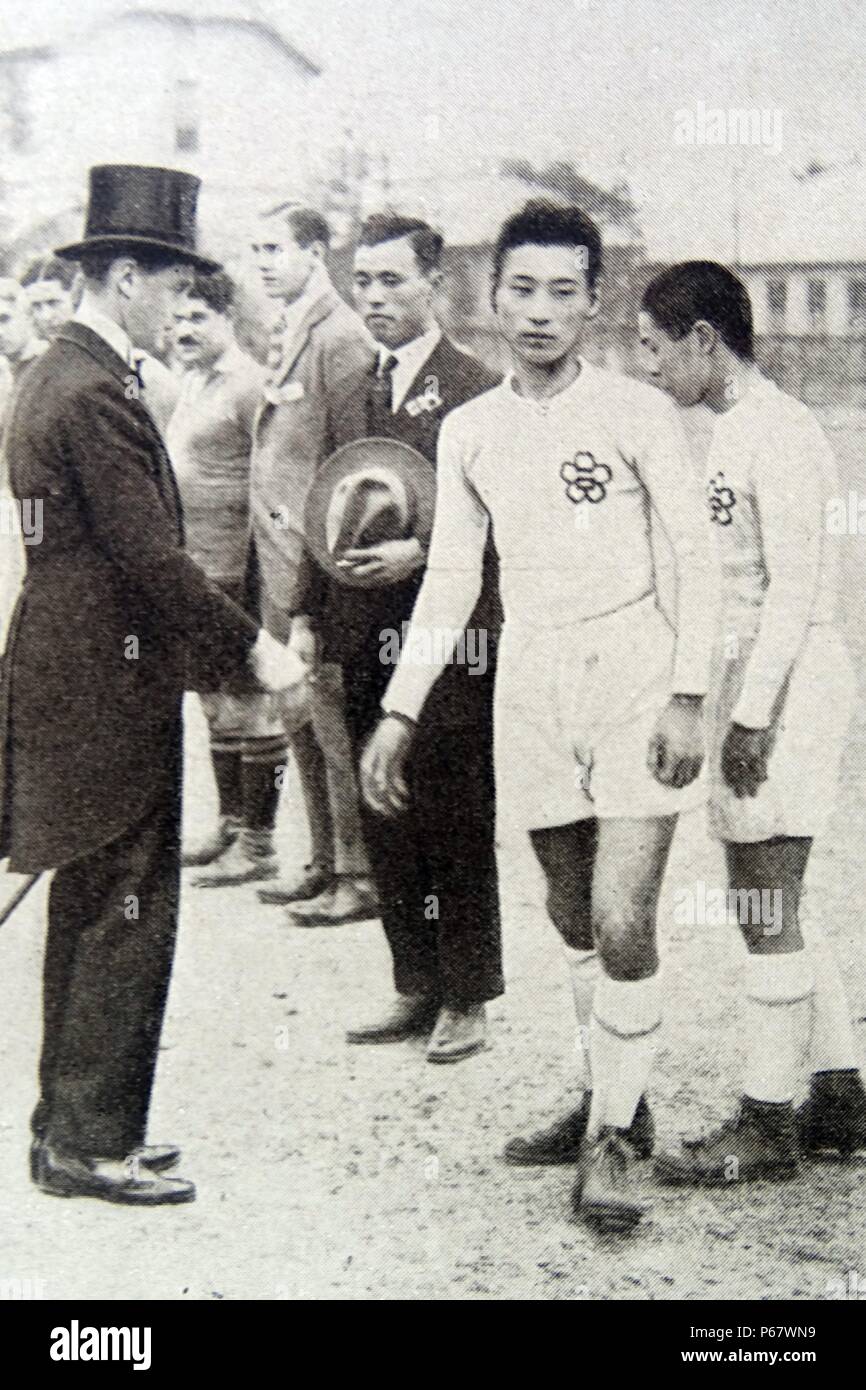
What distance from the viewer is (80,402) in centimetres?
487

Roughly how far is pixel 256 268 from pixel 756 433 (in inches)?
63.0

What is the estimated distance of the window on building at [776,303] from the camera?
209 inches

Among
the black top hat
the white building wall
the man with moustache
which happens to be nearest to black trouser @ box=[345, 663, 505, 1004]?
the man with moustache

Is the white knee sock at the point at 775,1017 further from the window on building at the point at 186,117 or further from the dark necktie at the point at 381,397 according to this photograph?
the window on building at the point at 186,117

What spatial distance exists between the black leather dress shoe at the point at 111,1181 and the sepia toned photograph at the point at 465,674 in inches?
0.5

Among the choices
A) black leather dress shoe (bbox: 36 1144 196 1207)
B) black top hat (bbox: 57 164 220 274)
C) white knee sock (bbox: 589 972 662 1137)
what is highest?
black top hat (bbox: 57 164 220 274)

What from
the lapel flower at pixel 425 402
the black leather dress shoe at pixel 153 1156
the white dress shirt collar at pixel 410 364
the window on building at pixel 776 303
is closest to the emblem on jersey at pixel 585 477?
the lapel flower at pixel 425 402

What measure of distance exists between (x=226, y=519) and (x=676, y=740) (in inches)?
59.6

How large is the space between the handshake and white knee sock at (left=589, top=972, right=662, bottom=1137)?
4.24 ft

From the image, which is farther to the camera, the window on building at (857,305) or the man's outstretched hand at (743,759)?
the window on building at (857,305)

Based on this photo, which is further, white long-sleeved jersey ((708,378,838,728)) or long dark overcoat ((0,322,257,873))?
white long-sleeved jersey ((708,378,838,728))

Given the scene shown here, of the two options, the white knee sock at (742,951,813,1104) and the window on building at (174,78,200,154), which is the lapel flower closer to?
the window on building at (174,78,200,154)

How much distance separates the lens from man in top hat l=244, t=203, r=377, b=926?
17.2ft
